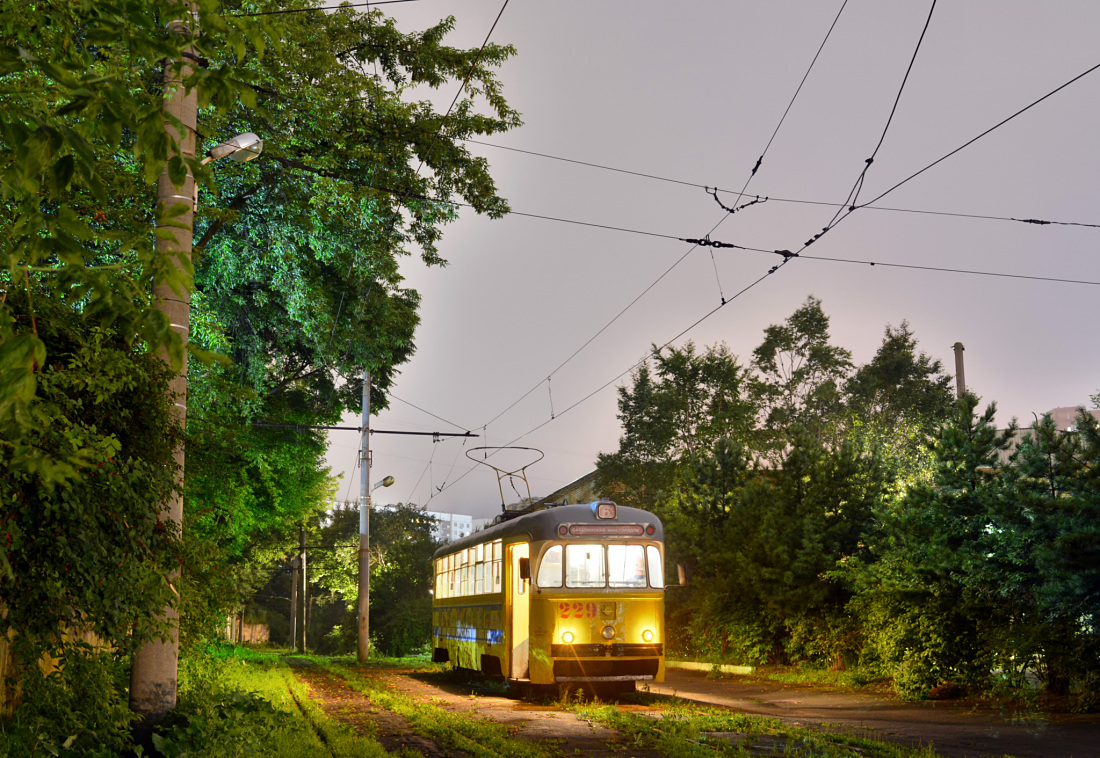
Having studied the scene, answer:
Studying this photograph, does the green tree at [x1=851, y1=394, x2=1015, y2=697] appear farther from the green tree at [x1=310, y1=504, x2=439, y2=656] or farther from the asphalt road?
the green tree at [x1=310, y1=504, x2=439, y2=656]

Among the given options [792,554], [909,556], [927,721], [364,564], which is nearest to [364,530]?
[364,564]

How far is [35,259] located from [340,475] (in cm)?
3730

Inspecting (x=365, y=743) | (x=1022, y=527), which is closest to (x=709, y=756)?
(x=365, y=743)

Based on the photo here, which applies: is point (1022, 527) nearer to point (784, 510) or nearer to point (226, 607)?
point (784, 510)

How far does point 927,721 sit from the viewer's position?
44.8 ft

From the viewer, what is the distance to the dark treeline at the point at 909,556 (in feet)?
46.1

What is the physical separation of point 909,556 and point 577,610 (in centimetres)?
Answer: 647

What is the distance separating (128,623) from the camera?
22.1ft

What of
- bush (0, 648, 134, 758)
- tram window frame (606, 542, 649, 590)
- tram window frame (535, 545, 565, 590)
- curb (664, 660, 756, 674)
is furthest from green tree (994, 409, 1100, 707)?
bush (0, 648, 134, 758)

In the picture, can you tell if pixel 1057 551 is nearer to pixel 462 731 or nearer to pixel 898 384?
pixel 462 731

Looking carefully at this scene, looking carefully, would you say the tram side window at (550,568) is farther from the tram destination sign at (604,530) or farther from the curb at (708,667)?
the curb at (708,667)

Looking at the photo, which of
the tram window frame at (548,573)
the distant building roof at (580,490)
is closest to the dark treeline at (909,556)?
the tram window frame at (548,573)

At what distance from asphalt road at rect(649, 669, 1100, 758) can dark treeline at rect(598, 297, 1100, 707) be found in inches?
36.6

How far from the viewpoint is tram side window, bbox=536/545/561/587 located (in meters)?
16.1
